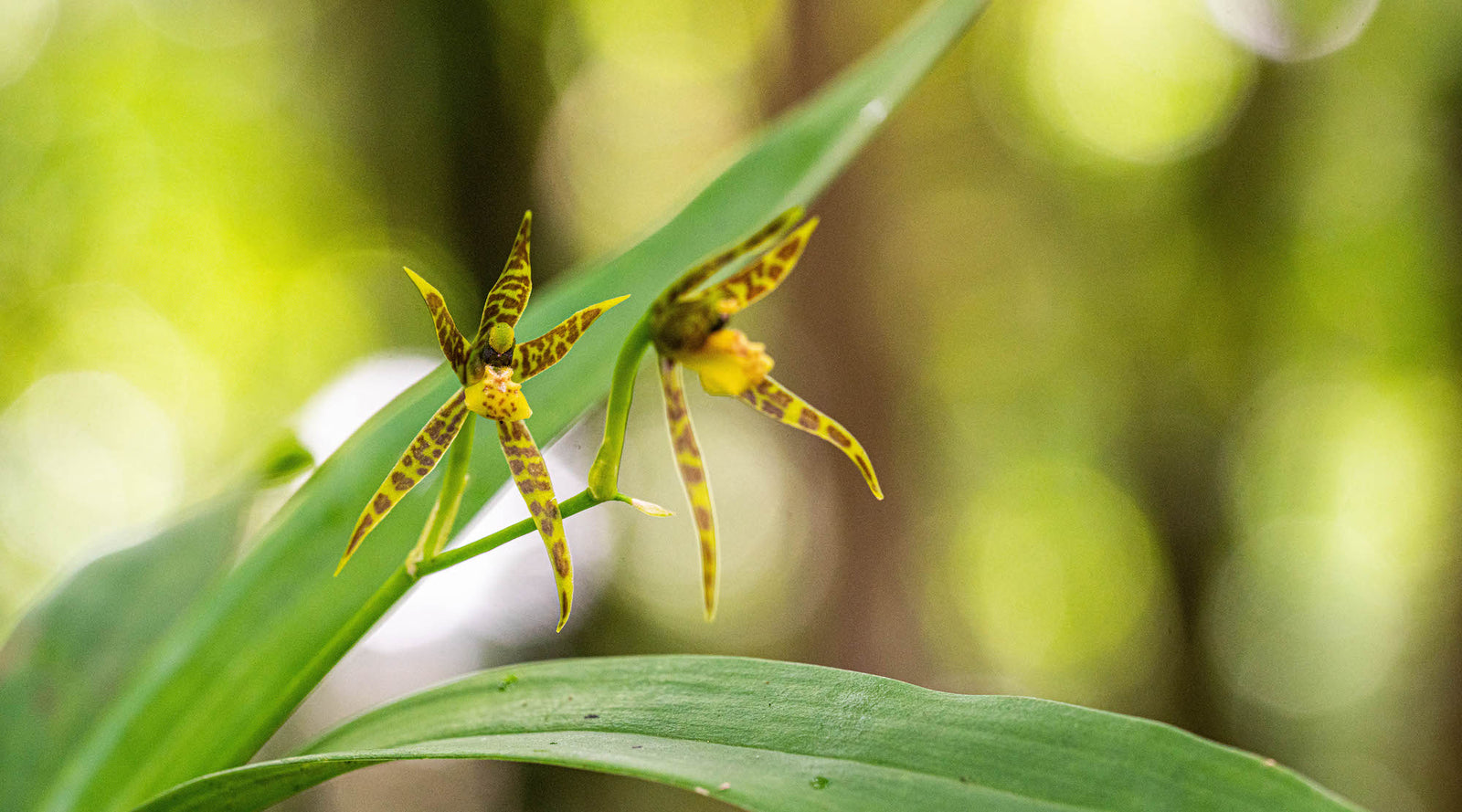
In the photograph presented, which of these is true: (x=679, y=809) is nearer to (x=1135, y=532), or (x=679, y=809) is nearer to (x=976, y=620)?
(x=976, y=620)

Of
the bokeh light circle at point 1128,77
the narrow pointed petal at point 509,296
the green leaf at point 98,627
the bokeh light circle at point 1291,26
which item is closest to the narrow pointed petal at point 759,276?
the narrow pointed petal at point 509,296

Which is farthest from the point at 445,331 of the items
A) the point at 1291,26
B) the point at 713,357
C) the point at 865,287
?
the point at 1291,26

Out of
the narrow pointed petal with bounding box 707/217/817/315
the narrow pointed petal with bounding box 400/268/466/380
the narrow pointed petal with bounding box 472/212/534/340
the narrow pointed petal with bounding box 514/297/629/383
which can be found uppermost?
the narrow pointed petal with bounding box 472/212/534/340

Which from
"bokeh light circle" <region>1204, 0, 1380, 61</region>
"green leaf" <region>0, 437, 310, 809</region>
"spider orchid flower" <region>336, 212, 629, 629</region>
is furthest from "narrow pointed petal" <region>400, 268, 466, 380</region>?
"bokeh light circle" <region>1204, 0, 1380, 61</region>

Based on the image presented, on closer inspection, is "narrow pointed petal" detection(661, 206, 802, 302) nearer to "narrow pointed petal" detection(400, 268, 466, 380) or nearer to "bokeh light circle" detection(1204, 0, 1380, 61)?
"narrow pointed petal" detection(400, 268, 466, 380)

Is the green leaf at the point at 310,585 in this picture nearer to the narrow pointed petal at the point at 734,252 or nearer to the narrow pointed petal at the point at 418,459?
the narrow pointed petal at the point at 418,459

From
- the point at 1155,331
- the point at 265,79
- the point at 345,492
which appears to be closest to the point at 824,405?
the point at 345,492
